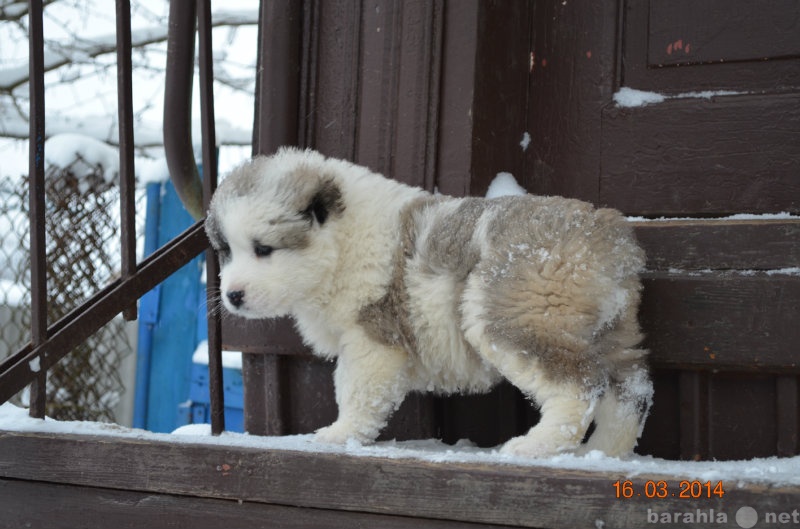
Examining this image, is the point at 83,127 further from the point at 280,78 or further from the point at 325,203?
the point at 325,203

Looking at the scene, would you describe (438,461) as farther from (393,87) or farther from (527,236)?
(393,87)

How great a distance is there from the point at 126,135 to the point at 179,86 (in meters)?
0.66

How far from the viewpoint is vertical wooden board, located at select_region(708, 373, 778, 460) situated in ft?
9.50

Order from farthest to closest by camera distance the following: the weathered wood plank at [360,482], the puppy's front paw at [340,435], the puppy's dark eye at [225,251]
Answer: the puppy's dark eye at [225,251] < the puppy's front paw at [340,435] < the weathered wood plank at [360,482]

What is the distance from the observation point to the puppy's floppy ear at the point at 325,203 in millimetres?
2918

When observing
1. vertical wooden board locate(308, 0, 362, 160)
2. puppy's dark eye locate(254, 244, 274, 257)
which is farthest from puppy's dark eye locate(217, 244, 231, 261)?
vertical wooden board locate(308, 0, 362, 160)

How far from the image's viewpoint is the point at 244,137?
801 centimetres

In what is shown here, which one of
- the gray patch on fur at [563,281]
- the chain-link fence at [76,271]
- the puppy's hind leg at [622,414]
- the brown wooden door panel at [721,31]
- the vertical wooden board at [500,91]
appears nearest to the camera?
the gray patch on fur at [563,281]

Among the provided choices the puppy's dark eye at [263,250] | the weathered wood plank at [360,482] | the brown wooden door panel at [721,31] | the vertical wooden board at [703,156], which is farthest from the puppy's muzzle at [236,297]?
the brown wooden door panel at [721,31]

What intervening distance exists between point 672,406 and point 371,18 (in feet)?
6.60

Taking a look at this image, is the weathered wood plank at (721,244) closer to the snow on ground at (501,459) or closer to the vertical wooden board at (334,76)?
the snow on ground at (501,459)

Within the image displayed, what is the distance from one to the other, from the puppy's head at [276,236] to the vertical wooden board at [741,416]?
1.47 meters

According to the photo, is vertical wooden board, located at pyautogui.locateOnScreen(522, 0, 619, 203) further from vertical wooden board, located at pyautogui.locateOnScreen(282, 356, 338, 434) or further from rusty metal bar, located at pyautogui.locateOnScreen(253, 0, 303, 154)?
vertical wooden board, located at pyautogui.locateOnScreen(282, 356, 338, 434)

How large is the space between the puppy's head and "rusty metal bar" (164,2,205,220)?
0.95 metres
